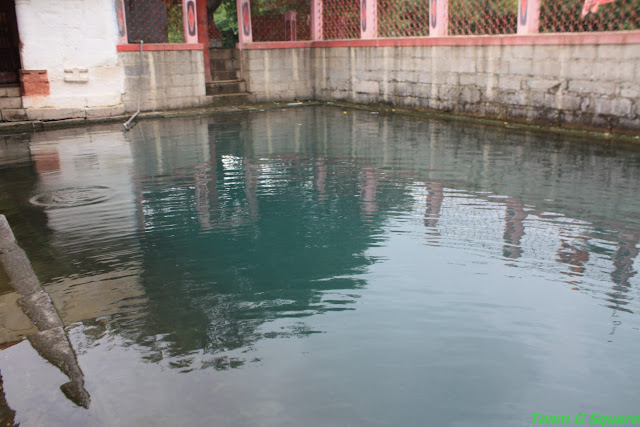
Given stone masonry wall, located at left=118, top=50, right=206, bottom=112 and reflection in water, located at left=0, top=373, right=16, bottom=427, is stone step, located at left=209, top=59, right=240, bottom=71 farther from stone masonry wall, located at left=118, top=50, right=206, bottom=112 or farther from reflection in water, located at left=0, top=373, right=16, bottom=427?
reflection in water, located at left=0, top=373, right=16, bottom=427

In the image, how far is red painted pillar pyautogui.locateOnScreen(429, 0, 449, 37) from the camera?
42.9ft

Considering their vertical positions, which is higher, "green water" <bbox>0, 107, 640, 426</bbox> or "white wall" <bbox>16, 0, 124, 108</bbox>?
"white wall" <bbox>16, 0, 124, 108</bbox>

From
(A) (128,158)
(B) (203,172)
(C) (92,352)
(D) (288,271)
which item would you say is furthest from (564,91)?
(C) (92,352)

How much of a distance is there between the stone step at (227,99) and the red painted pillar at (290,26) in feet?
7.52

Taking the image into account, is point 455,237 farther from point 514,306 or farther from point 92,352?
point 92,352

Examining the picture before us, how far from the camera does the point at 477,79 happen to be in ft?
40.5

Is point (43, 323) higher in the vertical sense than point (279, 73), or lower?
lower

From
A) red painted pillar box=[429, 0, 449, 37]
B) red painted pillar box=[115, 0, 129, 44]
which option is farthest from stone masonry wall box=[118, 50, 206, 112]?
red painted pillar box=[429, 0, 449, 37]

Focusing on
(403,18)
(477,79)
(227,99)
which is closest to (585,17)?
(477,79)

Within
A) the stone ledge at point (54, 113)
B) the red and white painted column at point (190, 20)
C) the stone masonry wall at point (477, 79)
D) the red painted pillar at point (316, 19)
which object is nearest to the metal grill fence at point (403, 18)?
the stone masonry wall at point (477, 79)

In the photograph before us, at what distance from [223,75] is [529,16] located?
28.3 feet

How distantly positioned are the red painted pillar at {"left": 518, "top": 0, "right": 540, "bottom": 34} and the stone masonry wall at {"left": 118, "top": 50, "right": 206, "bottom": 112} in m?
7.92

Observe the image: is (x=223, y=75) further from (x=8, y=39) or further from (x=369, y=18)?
(x=8, y=39)

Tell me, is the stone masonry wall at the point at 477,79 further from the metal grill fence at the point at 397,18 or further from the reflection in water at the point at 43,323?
the reflection in water at the point at 43,323
